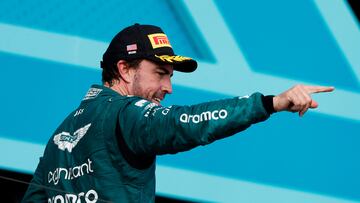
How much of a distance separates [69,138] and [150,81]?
0.80 ft

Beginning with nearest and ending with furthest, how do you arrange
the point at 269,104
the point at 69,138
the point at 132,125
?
1. the point at 269,104
2. the point at 132,125
3. the point at 69,138

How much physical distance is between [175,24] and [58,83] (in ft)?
1.55

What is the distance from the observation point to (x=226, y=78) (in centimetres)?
377

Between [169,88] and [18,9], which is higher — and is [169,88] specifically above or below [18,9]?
below

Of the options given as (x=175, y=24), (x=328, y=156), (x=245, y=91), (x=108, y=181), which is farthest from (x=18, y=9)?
(x=108, y=181)

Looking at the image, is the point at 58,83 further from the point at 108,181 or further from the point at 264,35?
the point at 108,181

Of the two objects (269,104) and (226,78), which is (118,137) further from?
(226,78)

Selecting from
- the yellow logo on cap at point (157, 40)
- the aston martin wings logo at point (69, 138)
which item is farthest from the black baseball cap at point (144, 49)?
the aston martin wings logo at point (69, 138)

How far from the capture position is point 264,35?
12.5 ft

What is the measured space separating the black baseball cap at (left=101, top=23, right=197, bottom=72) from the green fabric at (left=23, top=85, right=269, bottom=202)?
10 cm

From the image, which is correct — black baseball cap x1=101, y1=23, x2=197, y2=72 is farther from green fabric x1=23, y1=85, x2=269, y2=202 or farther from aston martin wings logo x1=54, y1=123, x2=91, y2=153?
aston martin wings logo x1=54, y1=123, x2=91, y2=153

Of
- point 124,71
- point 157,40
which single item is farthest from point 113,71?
point 157,40

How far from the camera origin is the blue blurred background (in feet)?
12.3

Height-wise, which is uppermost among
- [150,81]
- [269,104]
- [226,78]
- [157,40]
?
[226,78]
